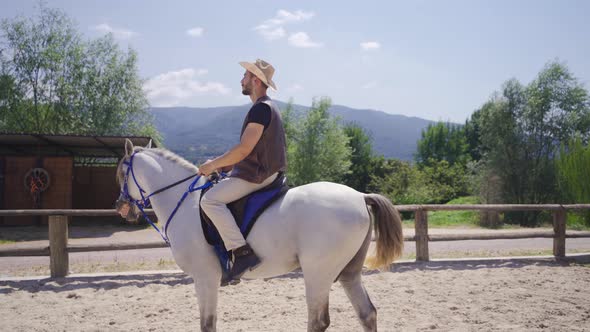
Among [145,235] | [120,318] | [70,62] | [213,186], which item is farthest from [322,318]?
[70,62]

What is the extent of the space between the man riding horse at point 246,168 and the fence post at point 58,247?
5.25 metres

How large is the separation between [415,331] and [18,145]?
18.5 meters

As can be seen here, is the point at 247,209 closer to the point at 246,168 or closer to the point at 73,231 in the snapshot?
the point at 246,168

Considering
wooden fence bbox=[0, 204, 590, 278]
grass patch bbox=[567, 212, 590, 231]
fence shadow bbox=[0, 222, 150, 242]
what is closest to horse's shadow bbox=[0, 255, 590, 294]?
wooden fence bbox=[0, 204, 590, 278]

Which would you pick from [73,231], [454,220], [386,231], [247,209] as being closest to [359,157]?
[454,220]

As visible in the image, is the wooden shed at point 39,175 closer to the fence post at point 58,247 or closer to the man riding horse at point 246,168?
the fence post at point 58,247

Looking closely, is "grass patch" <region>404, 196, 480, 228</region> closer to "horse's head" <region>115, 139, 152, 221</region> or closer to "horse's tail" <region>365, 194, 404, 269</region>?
"horse's tail" <region>365, 194, 404, 269</region>

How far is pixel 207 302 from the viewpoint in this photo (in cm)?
326

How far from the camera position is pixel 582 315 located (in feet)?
15.3

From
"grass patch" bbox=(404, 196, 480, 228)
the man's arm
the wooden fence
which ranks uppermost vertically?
the man's arm

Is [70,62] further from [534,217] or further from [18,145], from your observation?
[534,217]

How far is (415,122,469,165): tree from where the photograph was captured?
60.2 meters

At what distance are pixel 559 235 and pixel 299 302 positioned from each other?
6.48 meters

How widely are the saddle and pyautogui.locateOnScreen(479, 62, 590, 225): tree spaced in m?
23.5
